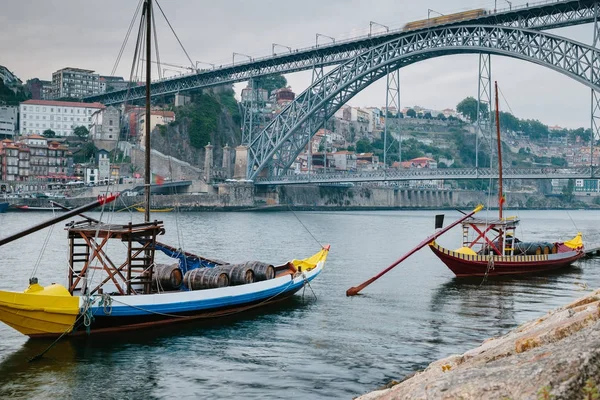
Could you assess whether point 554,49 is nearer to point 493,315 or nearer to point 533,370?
point 493,315

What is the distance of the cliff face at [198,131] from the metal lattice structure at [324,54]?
4651 mm

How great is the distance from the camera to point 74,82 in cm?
13112

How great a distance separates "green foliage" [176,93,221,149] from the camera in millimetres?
97188

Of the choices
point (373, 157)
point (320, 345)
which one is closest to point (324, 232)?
point (320, 345)

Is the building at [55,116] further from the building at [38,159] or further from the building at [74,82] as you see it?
the building at [74,82]

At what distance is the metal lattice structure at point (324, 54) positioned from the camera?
173 feet

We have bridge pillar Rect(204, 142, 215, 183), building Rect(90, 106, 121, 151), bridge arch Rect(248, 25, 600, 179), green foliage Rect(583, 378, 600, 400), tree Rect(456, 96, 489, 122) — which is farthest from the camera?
tree Rect(456, 96, 489, 122)

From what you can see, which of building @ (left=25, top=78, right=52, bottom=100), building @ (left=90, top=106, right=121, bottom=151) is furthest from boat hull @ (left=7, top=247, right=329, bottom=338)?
building @ (left=25, top=78, right=52, bottom=100)

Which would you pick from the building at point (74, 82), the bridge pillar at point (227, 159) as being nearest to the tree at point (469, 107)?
the building at point (74, 82)

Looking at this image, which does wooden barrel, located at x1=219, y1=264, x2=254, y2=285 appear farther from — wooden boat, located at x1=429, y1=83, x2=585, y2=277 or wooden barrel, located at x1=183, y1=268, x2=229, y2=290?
wooden boat, located at x1=429, y1=83, x2=585, y2=277

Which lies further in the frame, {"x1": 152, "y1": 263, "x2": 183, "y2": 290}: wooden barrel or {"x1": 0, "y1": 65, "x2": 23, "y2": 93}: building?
{"x1": 0, "y1": 65, "x2": 23, "y2": 93}: building

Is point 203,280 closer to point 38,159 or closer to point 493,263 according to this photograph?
point 493,263

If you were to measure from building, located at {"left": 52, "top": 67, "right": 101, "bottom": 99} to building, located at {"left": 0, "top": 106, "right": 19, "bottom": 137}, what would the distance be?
79.1ft

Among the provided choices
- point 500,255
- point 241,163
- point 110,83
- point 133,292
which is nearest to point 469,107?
point 110,83
